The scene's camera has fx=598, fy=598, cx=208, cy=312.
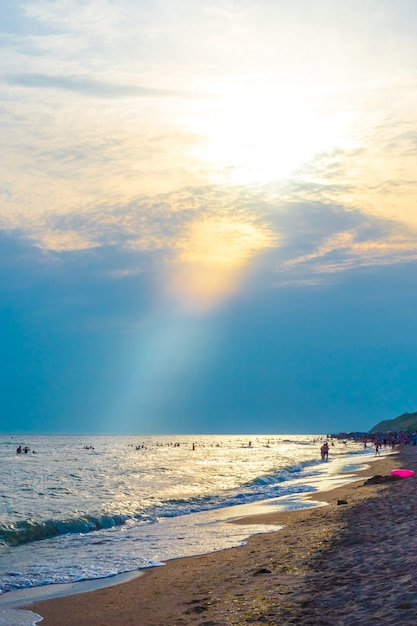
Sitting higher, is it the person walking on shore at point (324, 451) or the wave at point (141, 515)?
the person walking on shore at point (324, 451)

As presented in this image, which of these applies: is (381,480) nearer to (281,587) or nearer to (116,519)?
(116,519)

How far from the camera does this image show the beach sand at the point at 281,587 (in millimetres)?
8117

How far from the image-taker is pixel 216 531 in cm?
1897

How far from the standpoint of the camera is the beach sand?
8.12 metres

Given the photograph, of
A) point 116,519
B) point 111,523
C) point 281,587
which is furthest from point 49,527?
point 281,587

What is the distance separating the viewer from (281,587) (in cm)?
975

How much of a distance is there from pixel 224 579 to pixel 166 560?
3548 millimetres

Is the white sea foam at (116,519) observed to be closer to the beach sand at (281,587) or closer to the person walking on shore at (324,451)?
the beach sand at (281,587)

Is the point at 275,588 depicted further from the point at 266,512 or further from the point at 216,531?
the point at 266,512

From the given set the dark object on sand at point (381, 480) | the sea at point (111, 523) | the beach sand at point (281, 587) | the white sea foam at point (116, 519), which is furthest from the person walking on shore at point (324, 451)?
the beach sand at point (281, 587)

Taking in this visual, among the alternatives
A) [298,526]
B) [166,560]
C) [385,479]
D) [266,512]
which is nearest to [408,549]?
[166,560]

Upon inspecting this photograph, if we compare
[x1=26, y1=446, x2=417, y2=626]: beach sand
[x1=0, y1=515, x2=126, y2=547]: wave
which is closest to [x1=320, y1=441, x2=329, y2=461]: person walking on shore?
[x1=0, y1=515, x2=126, y2=547]: wave

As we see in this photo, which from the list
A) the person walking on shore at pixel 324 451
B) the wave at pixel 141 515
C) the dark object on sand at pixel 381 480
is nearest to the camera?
the wave at pixel 141 515

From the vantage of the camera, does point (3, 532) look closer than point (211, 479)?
Yes
